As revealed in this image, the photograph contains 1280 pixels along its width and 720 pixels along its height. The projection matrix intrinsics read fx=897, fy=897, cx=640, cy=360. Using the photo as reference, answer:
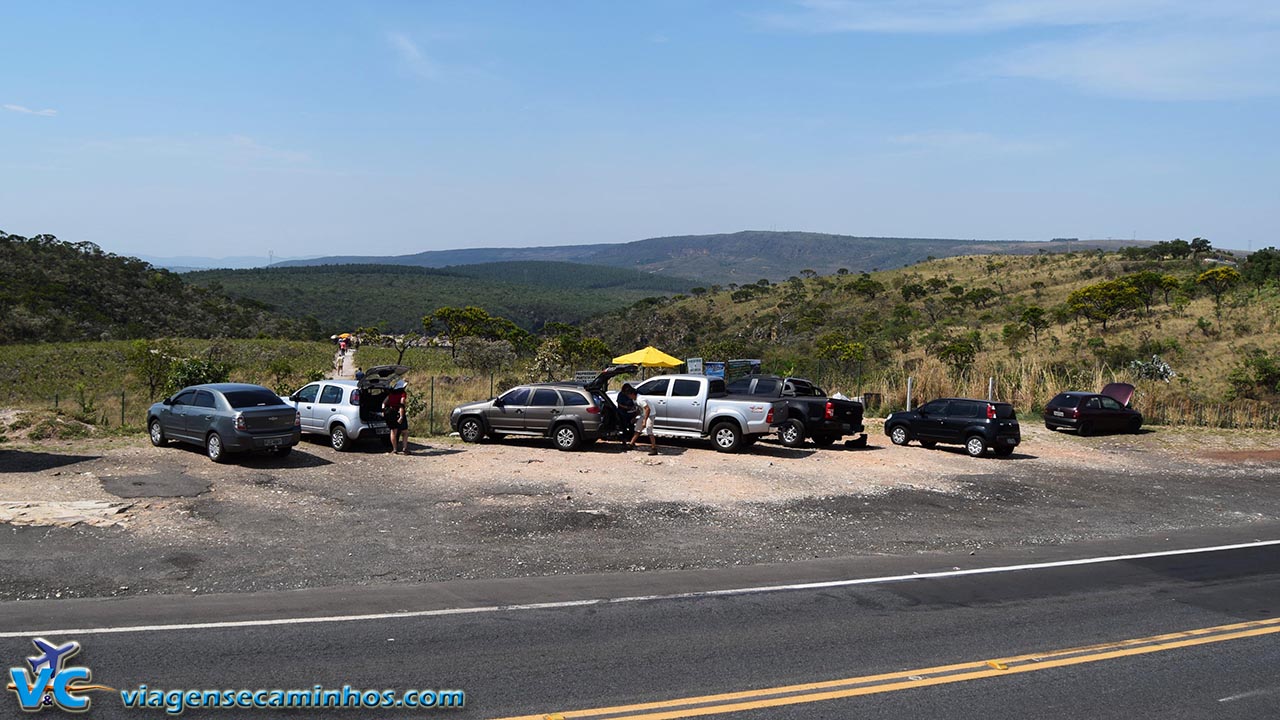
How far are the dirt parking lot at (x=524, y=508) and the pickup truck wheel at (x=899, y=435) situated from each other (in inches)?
65.0

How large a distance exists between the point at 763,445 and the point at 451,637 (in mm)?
15278

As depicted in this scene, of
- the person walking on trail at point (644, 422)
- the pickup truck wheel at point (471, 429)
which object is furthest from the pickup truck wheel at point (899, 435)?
the pickup truck wheel at point (471, 429)

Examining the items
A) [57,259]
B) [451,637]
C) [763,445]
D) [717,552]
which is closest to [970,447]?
[763,445]

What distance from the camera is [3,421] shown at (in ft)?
66.1

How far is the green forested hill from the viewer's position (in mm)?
53562

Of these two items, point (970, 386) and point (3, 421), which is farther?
point (970, 386)

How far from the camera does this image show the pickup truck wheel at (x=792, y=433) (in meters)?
21.8

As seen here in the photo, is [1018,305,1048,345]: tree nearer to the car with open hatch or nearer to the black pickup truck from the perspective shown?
the black pickup truck

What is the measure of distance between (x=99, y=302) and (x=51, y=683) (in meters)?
64.8

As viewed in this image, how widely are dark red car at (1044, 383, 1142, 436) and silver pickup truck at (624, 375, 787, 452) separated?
9.93m

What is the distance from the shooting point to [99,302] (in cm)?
6209

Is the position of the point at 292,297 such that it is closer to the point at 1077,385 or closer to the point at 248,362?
the point at 248,362

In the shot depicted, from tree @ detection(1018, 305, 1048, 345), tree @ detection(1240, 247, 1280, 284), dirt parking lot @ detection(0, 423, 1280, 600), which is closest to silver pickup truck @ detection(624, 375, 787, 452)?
dirt parking lot @ detection(0, 423, 1280, 600)

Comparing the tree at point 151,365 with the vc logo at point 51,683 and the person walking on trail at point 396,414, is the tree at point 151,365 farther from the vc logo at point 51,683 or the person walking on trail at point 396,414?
the vc logo at point 51,683
